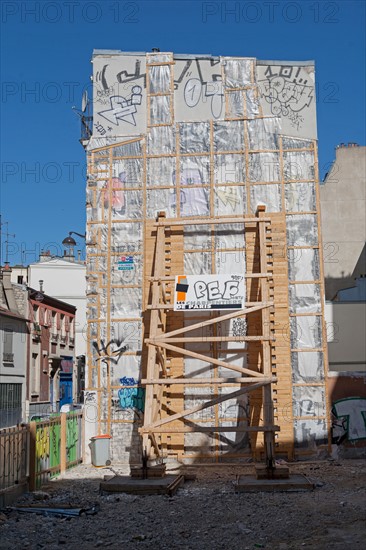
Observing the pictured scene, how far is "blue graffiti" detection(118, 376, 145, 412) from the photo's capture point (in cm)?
1978

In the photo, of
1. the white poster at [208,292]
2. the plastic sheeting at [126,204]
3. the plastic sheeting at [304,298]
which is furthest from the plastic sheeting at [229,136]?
the plastic sheeting at [304,298]

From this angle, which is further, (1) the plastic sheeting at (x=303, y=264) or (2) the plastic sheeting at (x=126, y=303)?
(2) the plastic sheeting at (x=126, y=303)

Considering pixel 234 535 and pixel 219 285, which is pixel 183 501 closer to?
pixel 234 535

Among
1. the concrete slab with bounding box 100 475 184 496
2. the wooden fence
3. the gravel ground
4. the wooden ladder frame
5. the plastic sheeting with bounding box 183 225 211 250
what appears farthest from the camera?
the plastic sheeting with bounding box 183 225 211 250

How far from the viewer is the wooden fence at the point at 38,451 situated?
504 inches

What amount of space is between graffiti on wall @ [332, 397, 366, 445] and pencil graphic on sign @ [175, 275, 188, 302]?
18.4 ft

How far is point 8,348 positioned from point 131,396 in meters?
16.7

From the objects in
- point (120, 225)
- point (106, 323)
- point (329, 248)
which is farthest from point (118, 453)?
point (329, 248)

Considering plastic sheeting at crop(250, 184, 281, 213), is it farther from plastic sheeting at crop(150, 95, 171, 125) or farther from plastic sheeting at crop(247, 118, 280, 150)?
plastic sheeting at crop(150, 95, 171, 125)

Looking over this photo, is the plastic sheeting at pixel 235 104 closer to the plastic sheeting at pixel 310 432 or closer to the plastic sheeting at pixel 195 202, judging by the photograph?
the plastic sheeting at pixel 195 202

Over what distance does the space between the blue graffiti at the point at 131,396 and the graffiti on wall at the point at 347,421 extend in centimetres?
573

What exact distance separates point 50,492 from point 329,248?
2731 centimetres

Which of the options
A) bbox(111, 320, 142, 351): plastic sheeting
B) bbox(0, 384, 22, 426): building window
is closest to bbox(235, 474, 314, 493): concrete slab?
bbox(111, 320, 142, 351): plastic sheeting

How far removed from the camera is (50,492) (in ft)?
46.9
